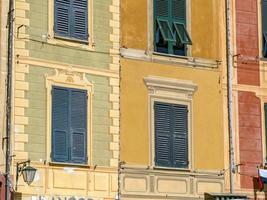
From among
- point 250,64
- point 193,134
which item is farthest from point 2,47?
point 250,64

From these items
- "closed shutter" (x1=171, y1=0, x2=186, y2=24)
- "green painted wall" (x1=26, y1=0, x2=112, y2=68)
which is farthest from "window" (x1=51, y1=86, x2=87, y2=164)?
"closed shutter" (x1=171, y1=0, x2=186, y2=24)

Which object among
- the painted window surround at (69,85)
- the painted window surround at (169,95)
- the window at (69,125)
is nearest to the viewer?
the painted window surround at (69,85)

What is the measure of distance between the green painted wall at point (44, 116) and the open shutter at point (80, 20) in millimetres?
1099

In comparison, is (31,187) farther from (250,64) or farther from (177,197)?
(250,64)

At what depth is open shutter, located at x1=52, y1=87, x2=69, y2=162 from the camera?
22.3m

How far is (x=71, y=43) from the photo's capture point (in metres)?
23.1

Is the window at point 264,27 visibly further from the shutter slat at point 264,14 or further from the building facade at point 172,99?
the building facade at point 172,99

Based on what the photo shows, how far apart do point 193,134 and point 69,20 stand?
4.67m

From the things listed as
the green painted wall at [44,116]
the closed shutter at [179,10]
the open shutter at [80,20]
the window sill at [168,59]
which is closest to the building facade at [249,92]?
the window sill at [168,59]

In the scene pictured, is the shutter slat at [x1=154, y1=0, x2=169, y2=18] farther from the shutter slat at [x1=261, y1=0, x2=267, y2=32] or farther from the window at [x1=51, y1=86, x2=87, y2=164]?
the window at [x1=51, y1=86, x2=87, y2=164]

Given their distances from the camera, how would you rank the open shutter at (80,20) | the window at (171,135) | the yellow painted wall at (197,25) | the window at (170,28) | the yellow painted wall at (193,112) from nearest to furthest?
the open shutter at (80,20), the yellow painted wall at (193,112), the window at (171,135), the yellow painted wall at (197,25), the window at (170,28)

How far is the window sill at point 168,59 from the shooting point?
24.2 meters

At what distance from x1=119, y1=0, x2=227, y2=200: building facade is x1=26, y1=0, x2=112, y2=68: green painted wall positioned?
59 cm

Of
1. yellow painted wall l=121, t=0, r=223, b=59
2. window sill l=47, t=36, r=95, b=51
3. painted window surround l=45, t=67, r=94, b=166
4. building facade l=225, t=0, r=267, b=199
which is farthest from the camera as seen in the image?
building facade l=225, t=0, r=267, b=199
